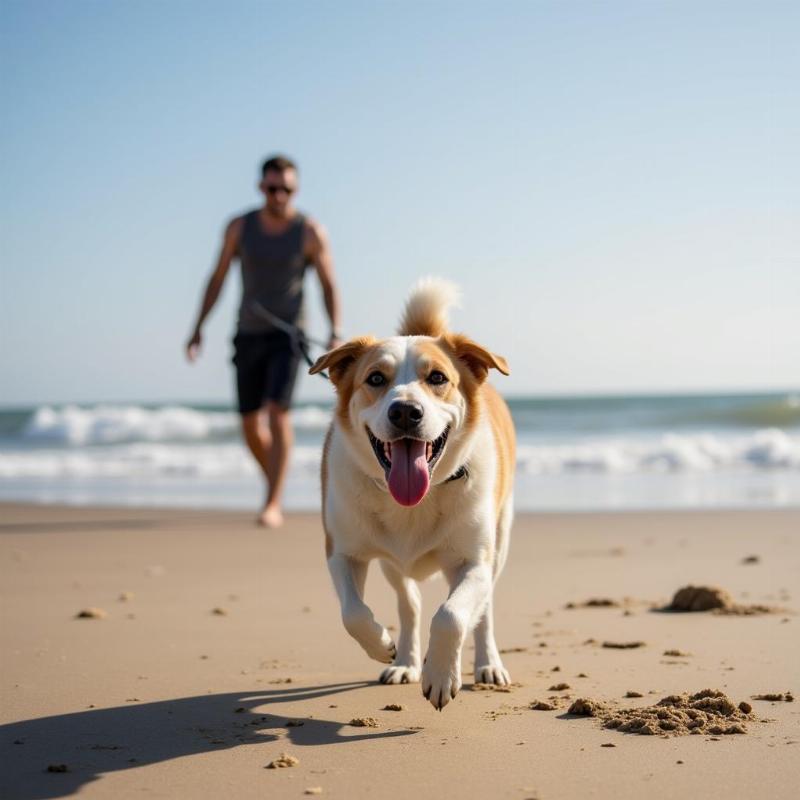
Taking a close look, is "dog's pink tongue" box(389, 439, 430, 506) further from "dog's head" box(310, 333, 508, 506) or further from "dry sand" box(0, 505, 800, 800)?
"dry sand" box(0, 505, 800, 800)

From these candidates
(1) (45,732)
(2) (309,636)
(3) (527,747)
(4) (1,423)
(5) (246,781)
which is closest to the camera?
(5) (246,781)

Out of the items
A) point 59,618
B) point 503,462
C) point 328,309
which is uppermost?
point 328,309

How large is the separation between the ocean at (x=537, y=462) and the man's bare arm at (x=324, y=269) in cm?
238

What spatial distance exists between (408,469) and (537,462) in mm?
12046

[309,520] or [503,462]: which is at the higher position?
[503,462]

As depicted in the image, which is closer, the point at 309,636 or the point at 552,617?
the point at 309,636

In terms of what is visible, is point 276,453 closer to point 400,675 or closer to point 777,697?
point 400,675

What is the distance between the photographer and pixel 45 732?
3057 mm

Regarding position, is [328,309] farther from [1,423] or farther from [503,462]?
[1,423]

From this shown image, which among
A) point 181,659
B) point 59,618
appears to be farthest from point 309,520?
point 181,659

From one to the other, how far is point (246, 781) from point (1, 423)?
34.2 m

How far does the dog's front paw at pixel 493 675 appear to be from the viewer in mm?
3650

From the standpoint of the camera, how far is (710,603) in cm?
482

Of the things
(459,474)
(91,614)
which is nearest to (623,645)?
(459,474)
